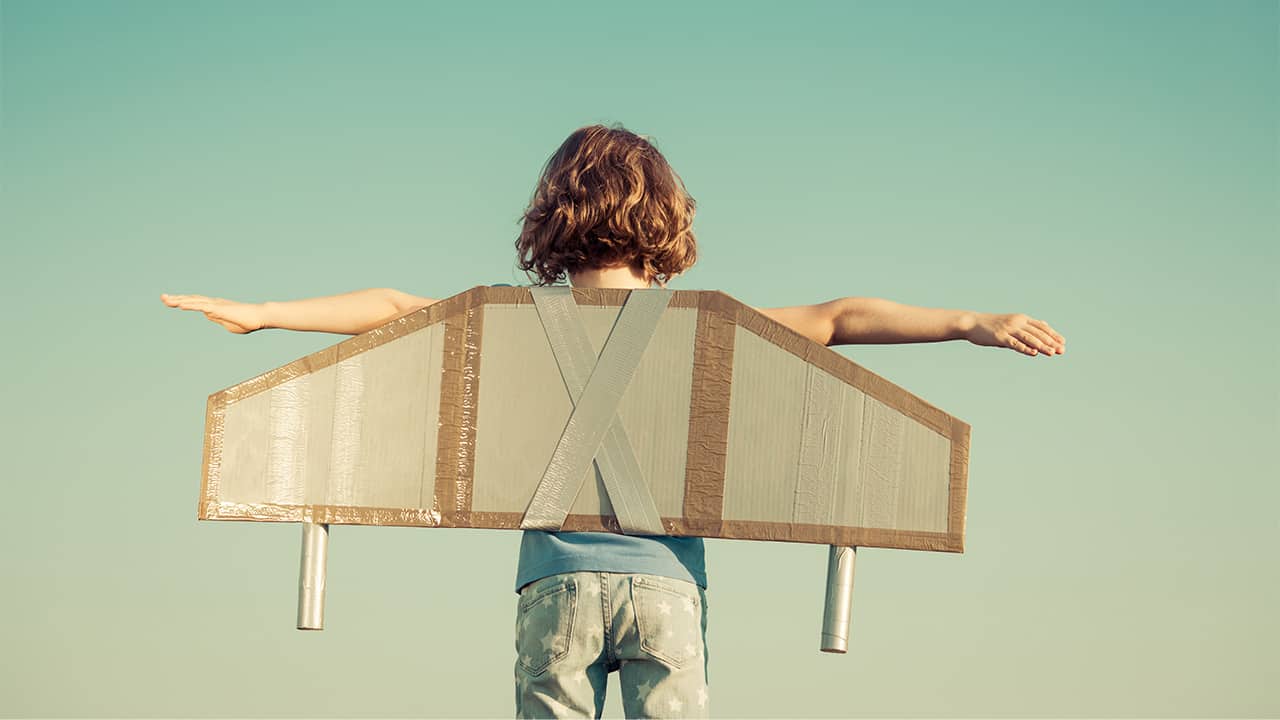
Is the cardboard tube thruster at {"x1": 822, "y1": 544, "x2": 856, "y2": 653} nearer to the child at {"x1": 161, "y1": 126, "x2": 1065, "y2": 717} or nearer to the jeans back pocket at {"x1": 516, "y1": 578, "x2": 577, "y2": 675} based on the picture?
the child at {"x1": 161, "y1": 126, "x2": 1065, "y2": 717}

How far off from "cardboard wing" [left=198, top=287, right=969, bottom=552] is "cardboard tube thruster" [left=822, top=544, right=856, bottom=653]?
51 millimetres

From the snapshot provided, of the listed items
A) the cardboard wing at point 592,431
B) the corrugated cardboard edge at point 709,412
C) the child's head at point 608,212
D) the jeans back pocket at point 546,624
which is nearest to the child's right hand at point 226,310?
the cardboard wing at point 592,431

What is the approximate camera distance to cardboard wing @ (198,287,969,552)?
132 inches

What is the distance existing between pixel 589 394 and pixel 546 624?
627 mm

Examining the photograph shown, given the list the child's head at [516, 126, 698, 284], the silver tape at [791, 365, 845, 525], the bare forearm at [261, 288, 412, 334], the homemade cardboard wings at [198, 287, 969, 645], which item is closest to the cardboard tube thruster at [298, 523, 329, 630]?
the homemade cardboard wings at [198, 287, 969, 645]

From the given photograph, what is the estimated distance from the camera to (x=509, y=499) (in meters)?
3.43

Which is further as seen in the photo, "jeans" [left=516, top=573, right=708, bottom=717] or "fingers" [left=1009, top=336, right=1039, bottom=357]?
"fingers" [left=1009, top=336, right=1039, bottom=357]

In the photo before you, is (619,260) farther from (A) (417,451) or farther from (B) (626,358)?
(A) (417,451)

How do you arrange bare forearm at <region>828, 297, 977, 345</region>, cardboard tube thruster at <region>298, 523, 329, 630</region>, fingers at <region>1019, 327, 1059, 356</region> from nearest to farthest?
fingers at <region>1019, 327, 1059, 356</region>, bare forearm at <region>828, 297, 977, 345</region>, cardboard tube thruster at <region>298, 523, 329, 630</region>

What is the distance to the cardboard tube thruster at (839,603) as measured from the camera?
10.9 feet

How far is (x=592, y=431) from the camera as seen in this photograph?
11.2ft

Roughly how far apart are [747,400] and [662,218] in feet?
1.77

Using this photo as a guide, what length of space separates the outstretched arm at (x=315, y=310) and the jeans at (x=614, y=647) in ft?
3.18

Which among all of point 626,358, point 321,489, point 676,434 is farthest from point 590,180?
point 321,489
